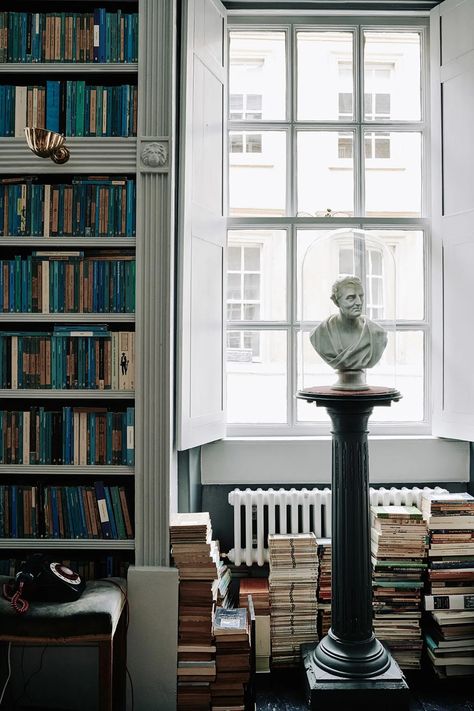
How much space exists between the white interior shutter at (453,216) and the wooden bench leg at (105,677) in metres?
2.04

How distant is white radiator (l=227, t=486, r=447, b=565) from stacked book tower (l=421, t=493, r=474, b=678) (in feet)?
0.63

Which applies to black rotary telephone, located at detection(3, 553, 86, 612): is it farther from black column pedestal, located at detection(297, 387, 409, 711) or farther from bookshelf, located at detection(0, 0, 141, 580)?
black column pedestal, located at detection(297, 387, 409, 711)

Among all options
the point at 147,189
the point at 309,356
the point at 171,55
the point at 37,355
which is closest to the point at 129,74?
the point at 171,55

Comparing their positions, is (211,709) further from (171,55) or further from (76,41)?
(76,41)

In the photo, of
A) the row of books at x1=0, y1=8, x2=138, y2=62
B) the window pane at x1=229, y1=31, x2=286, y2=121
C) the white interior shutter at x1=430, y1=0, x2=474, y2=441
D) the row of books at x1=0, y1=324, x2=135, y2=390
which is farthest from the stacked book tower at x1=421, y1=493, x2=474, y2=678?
the row of books at x1=0, y1=8, x2=138, y2=62

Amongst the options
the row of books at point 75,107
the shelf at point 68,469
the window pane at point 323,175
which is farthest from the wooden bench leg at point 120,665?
the window pane at point 323,175

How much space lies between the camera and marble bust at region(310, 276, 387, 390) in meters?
2.39

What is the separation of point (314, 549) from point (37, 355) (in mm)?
1664

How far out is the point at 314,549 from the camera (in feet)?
9.12

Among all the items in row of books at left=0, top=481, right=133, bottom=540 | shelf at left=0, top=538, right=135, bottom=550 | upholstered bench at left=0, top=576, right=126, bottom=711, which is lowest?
upholstered bench at left=0, top=576, right=126, bottom=711

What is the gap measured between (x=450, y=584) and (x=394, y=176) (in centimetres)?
229

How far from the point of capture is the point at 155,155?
2.51 metres

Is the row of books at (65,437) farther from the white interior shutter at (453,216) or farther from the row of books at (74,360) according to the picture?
the white interior shutter at (453,216)

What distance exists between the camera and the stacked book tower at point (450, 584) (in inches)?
A: 106
